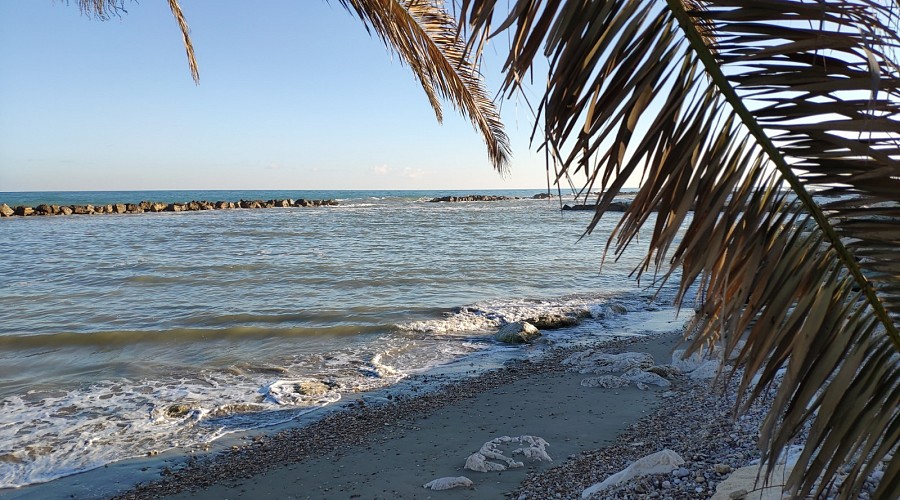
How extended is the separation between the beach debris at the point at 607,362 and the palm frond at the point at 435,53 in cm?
394

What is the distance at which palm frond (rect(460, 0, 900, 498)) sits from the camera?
1414mm

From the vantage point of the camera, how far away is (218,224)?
3378 cm

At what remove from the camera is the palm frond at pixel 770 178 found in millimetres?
1414

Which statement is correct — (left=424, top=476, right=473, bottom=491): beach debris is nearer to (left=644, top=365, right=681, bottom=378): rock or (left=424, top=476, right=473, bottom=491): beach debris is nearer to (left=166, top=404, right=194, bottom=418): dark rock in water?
(left=166, top=404, right=194, bottom=418): dark rock in water

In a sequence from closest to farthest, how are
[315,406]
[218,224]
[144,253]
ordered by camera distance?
[315,406]
[144,253]
[218,224]

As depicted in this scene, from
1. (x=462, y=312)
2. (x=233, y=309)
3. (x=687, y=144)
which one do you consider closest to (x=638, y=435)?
(x=687, y=144)

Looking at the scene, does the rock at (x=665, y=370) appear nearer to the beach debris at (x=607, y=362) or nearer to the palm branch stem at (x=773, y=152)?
the beach debris at (x=607, y=362)

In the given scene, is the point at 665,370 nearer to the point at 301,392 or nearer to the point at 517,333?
the point at 517,333

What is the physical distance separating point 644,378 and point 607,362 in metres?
1.00

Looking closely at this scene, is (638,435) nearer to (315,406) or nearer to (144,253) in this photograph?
(315,406)

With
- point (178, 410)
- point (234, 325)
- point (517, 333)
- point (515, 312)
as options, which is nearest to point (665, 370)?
point (517, 333)

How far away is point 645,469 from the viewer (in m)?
3.98

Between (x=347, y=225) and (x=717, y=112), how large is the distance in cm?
3350

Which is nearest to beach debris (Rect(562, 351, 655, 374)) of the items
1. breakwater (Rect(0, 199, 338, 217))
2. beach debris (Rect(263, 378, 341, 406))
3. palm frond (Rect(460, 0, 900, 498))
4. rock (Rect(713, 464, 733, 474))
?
beach debris (Rect(263, 378, 341, 406))
